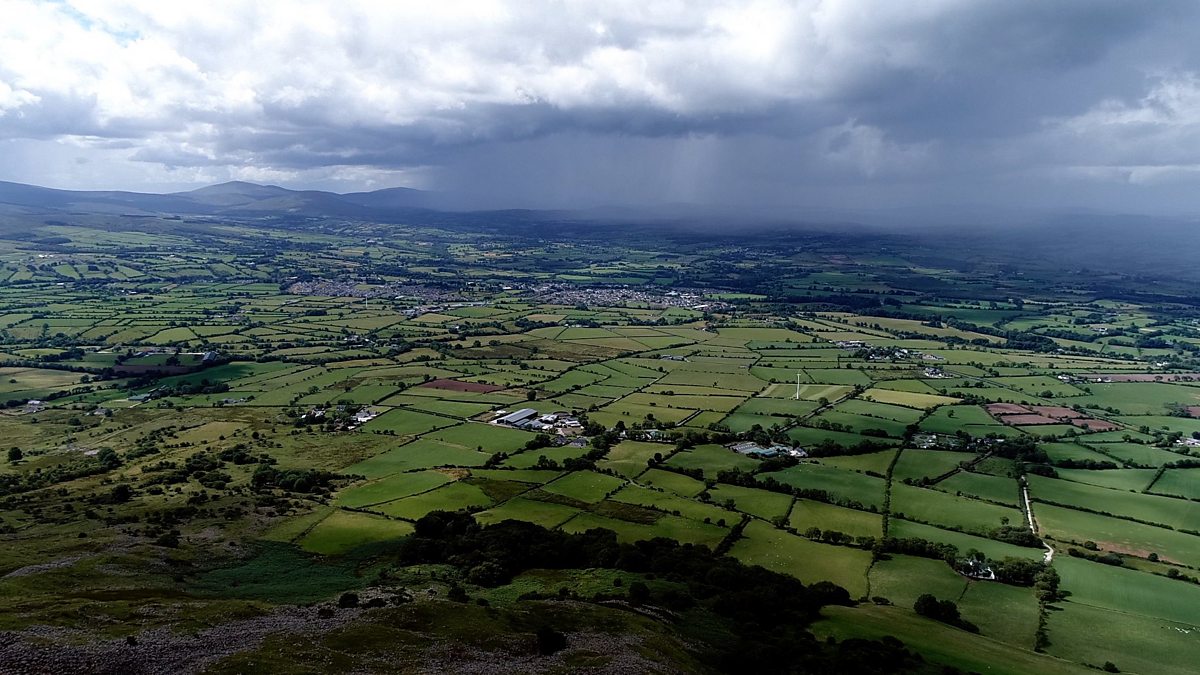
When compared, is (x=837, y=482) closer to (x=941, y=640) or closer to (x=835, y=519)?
(x=835, y=519)

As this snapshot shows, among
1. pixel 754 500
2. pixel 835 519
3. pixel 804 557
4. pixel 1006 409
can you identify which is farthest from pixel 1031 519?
pixel 1006 409

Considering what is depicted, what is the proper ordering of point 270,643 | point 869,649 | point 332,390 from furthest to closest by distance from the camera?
1. point 332,390
2. point 869,649
3. point 270,643

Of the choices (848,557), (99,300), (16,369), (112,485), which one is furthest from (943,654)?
(99,300)

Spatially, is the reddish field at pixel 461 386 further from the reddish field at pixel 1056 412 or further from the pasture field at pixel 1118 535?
the reddish field at pixel 1056 412

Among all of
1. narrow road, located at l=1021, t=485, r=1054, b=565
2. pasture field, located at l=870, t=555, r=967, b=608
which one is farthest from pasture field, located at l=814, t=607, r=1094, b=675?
narrow road, located at l=1021, t=485, r=1054, b=565

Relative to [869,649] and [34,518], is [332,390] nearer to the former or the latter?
[34,518]

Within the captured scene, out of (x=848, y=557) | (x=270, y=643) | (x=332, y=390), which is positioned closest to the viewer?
(x=270, y=643)

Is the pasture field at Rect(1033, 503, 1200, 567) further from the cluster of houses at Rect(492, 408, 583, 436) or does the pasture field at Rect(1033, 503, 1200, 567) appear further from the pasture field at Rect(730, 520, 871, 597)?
the cluster of houses at Rect(492, 408, 583, 436)
